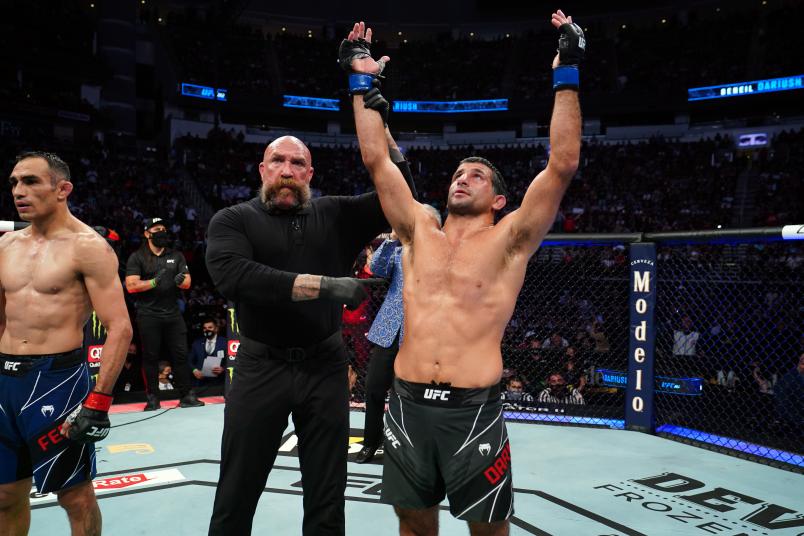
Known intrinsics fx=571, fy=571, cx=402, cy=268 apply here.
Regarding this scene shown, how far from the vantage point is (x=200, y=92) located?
920 inches

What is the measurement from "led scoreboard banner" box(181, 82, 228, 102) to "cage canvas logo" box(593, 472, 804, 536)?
23.0 metres

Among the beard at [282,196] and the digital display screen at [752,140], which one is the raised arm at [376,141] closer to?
the beard at [282,196]

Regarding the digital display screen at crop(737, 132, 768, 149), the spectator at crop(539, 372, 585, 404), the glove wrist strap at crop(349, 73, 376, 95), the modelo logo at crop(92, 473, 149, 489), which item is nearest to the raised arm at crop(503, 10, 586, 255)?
the glove wrist strap at crop(349, 73, 376, 95)

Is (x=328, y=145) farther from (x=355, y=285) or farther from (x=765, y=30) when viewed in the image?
(x=355, y=285)

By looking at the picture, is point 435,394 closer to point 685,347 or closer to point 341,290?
point 341,290

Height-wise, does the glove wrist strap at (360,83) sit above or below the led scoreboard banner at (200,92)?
below

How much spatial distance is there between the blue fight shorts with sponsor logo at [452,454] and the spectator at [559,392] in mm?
3703

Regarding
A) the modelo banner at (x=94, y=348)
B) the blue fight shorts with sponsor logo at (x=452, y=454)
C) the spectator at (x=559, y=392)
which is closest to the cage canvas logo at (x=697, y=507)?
the blue fight shorts with sponsor logo at (x=452, y=454)

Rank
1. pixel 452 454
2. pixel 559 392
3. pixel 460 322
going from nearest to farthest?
pixel 452 454
pixel 460 322
pixel 559 392

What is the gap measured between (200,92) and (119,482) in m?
22.6

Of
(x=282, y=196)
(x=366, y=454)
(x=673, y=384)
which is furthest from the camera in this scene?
(x=673, y=384)

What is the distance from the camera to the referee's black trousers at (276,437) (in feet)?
6.68

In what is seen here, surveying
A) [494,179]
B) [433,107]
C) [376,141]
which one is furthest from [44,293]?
[433,107]

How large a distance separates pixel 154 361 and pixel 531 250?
4371 mm
